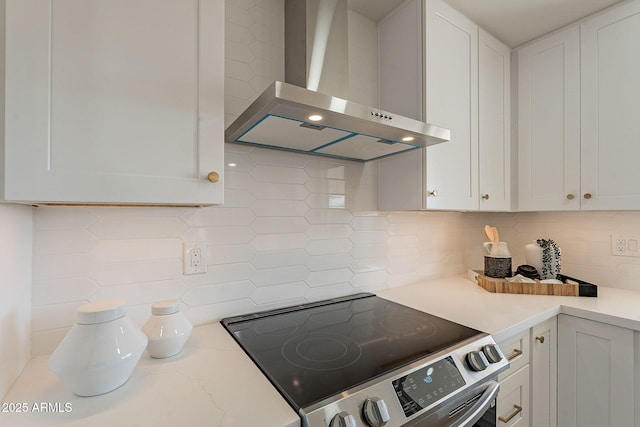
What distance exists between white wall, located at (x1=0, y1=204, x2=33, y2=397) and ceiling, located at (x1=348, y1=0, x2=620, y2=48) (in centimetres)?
158

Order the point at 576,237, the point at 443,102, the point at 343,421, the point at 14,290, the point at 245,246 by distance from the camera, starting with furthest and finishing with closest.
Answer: the point at 576,237, the point at 443,102, the point at 245,246, the point at 14,290, the point at 343,421

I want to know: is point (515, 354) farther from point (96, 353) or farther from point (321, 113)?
point (96, 353)

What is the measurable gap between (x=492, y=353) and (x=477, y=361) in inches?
3.9

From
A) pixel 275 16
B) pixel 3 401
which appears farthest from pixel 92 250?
pixel 275 16

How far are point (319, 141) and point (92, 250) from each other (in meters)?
0.87

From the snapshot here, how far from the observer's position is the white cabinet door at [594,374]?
1221 mm

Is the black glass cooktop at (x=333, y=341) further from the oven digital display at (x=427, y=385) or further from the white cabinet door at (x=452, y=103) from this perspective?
the white cabinet door at (x=452, y=103)

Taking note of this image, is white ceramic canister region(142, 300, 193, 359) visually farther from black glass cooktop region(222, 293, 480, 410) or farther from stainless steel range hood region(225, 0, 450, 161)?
stainless steel range hood region(225, 0, 450, 161)

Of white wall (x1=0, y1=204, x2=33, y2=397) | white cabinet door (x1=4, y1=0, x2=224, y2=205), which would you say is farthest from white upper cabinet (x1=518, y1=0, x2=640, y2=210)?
white wall (x1=0, y1=204, x2=33, y2=397)

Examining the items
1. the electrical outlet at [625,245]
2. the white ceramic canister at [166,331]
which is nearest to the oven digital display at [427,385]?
the white ceramic canister at [166,331]

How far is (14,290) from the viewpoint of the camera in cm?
77

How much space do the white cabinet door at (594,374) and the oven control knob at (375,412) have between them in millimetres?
1176

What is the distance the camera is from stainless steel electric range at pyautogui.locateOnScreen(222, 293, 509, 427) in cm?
71

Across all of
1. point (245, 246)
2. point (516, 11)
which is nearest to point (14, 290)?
point (245, 246)
